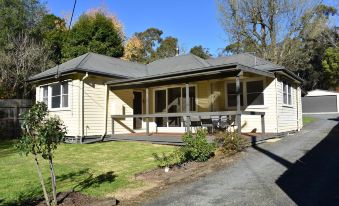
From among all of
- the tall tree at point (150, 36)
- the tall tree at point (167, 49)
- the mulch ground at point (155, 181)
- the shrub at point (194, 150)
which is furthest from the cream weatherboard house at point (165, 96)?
the tall tree at point (150, 36)

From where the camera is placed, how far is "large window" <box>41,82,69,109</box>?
16.1 metres

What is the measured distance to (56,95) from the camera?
16719 millimetres

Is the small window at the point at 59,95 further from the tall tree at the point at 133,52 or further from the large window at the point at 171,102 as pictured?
the tall tree at the point at 133,52

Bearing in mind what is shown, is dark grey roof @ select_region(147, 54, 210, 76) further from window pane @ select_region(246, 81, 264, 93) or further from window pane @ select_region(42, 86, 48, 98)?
window pane @ select_region(42, 86, 48, 98)

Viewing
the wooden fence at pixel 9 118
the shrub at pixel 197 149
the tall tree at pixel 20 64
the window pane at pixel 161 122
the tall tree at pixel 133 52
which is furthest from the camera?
the tall tree at pixel 133 52

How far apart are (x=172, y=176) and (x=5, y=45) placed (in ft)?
75.0

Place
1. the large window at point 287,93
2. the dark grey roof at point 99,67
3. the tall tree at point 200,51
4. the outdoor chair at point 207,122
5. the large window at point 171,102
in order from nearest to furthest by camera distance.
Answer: the outdoor chair at point 207,122
the dark grey roof at point 99,67
the large window at point 287,93
the large window at point 171,102
the tall tree at point 200,51

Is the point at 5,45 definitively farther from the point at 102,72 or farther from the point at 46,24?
the point at 102,72

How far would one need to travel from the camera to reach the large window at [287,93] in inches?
648

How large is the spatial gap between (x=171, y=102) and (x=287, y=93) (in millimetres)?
5816

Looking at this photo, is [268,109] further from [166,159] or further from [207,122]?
[166,159]

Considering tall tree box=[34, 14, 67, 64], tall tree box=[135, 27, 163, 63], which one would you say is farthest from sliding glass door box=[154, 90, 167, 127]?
tall tree box=[135, 27, 163, 63]

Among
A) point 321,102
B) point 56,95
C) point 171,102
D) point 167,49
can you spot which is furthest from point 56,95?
point 167,49

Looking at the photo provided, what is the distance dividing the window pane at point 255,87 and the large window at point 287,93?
1728mm
